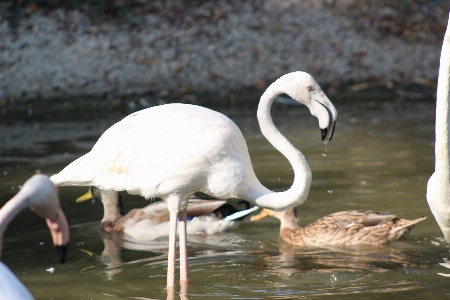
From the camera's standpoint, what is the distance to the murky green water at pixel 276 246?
5742mm

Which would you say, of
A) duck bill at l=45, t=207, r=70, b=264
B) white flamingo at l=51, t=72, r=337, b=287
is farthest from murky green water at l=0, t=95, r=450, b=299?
duck bill at l=45, t=207, r=70, b=264

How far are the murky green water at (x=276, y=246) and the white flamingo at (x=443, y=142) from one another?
2.19 ft

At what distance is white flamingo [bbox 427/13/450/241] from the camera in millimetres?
5387

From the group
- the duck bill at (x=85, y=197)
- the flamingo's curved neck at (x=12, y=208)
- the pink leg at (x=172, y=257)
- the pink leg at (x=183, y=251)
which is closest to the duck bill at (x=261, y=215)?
the pink leg at (x=183, y=251)

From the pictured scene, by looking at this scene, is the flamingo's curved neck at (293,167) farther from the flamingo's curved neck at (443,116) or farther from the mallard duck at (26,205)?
the mallard duck at (26,205)

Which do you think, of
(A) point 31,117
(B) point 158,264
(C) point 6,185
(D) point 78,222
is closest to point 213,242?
(B) point 158,264

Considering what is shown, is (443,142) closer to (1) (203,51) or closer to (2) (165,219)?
(2) (165,219)

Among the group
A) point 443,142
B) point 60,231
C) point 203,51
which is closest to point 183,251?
point 443,142

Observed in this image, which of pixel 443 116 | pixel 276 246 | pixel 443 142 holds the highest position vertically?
pixel 443 116

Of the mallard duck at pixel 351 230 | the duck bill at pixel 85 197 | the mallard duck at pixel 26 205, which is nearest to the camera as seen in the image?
the mallard duck at pixel 26 205

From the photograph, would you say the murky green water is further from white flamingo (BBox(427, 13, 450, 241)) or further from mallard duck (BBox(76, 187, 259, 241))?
white flamingo (BBox(427, 13, 450, 241))

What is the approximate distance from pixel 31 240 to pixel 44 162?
281 centimetres

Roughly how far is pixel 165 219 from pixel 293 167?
243 cm

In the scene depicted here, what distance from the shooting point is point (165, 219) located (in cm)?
779
